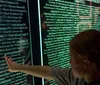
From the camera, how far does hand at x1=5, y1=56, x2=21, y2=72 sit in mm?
1553

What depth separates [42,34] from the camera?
6.24ft

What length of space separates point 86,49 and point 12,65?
545mm

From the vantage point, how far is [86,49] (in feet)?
3.94

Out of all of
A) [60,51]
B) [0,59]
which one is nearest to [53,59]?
[60,51]

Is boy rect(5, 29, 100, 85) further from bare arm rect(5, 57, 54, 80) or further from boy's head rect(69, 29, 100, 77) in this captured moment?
bare arm rect(5, 57, 54, 80)

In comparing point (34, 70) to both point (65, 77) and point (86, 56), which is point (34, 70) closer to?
point (65, 77)

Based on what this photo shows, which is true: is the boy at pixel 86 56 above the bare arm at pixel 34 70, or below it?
above

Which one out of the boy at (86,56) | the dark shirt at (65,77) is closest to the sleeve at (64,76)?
the dark shirt at (65,77)

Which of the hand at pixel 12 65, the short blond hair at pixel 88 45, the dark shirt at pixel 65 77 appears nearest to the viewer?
the short blond hair at pixel 88 45

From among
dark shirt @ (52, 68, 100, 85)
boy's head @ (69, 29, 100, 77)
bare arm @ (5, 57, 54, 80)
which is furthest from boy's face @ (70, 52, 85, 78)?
bare arm @ (5, 57, 54, 80)

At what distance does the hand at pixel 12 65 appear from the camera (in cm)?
155

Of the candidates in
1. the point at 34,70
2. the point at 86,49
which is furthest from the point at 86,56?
the point at 34,70

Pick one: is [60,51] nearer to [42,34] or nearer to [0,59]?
[42,34]

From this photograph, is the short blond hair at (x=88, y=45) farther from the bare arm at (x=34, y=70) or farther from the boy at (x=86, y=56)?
the bare arm at (x=34, y=70)
